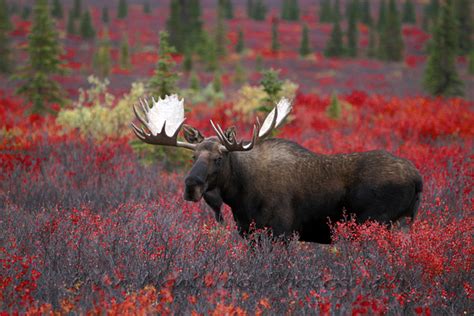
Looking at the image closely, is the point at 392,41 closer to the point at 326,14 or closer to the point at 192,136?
the point at 326,14

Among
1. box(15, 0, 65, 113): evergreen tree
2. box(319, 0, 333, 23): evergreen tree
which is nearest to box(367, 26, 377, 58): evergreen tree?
box(319, 0, 333, 23): evergreen tree

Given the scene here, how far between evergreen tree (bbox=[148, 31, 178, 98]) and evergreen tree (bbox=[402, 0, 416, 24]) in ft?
230

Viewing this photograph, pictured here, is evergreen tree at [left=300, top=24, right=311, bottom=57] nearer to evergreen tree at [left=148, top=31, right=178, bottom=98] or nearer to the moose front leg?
evergreen tree at [left=148, top=31, right=178, bottom=98]

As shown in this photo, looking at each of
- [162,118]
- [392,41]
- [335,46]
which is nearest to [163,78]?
[162,118]

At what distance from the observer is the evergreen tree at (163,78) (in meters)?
8.69

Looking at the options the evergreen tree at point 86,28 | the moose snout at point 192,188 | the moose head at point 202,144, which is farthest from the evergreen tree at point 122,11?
the moose snout at point 192,188

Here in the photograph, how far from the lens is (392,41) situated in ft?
156

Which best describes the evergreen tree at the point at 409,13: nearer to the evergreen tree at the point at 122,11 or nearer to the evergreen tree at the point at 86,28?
the evergreen tree at the point at 122,11

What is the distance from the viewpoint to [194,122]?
1143 cm

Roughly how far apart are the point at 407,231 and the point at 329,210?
73 cm

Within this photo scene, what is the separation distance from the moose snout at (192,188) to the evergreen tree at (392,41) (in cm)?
4682

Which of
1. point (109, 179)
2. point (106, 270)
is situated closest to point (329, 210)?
point (106, 270)

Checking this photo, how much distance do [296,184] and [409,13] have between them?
75.0 metres

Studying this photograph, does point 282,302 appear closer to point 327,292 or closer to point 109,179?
point 327,292
